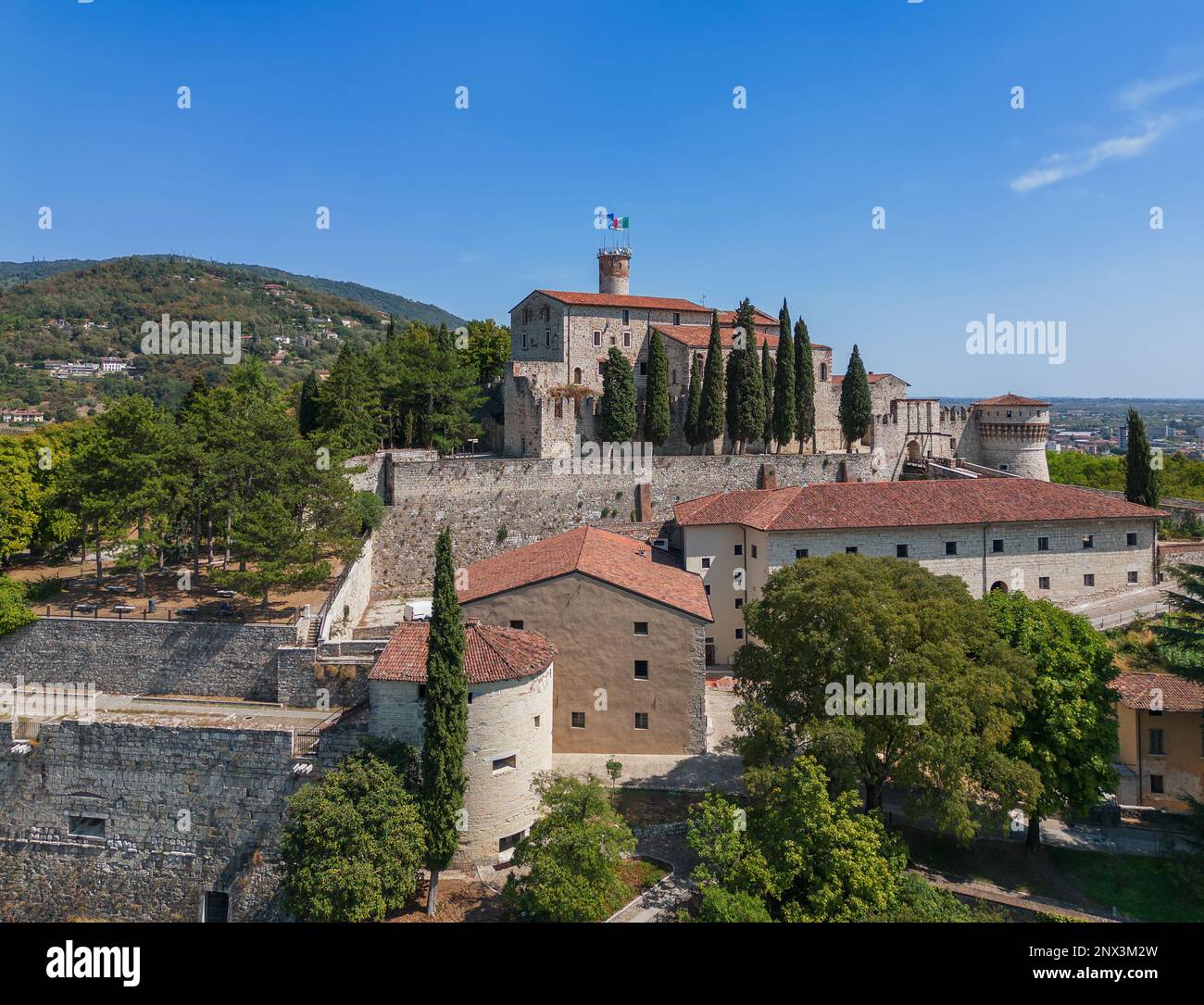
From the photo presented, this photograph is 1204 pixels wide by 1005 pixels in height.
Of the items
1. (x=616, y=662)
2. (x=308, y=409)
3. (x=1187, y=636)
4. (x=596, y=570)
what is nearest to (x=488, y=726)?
(x=616, y=662)

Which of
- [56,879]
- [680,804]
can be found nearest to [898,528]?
[680,804]

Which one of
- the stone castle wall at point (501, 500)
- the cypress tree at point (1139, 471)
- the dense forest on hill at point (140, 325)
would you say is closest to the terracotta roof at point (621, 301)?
the stone castle wall at point (501, 500)

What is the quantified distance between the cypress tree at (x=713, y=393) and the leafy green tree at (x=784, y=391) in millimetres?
3924

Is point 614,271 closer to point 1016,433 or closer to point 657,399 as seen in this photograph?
point 657,399

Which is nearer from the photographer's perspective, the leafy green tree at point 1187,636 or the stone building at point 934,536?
the leafy green tree at point 1187,636

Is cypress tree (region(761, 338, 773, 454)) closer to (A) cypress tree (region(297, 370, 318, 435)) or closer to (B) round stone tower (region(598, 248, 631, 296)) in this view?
(B) round stone tower (region(598, 248, 631, 296))

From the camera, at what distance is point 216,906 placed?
24781mm

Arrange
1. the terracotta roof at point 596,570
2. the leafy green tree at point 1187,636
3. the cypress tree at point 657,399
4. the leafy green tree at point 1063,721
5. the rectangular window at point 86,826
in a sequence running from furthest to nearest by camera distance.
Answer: the cypress tree at point 657,399
the terracotta roof at point 596,570
the rectangular window at point 86,826
the leafy green tree at point 1063,721
the leafy green tree at point 1187,636

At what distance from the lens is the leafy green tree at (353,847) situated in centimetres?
2078

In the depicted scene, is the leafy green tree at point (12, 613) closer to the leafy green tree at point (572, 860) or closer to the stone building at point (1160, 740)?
the leafy green tree at point (572, 860)

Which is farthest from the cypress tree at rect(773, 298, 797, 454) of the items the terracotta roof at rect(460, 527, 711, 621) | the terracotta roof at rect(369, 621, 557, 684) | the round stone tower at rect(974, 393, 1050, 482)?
the terracotta roof at rect(369, 621, 557, 684)

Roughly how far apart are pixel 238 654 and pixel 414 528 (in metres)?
12.6

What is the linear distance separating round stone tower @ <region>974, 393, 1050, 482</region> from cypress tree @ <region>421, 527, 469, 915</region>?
49.3 metres

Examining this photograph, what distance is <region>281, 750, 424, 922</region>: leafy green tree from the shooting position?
Result: 20781 mm
